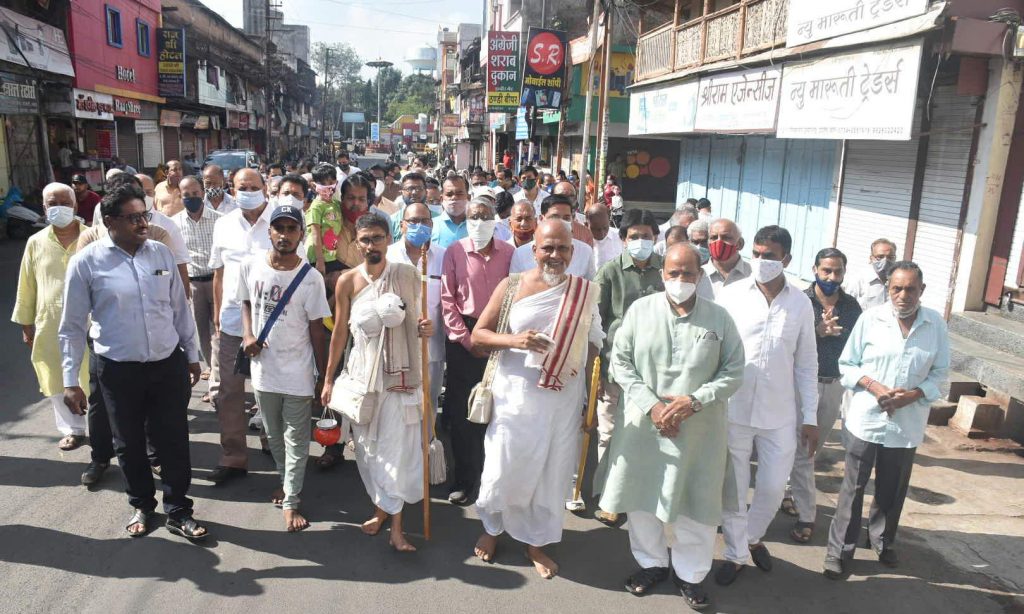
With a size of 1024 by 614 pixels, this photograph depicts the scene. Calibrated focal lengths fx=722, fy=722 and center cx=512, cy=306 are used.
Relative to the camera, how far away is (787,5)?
35.5ft

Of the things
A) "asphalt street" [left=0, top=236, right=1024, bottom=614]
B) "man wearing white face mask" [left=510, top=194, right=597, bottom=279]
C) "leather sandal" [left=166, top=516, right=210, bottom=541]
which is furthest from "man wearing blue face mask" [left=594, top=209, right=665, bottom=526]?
"leather sandal" [left=166, top=516, right=210, bottom=541]

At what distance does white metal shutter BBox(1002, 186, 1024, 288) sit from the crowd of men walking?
13.2ft

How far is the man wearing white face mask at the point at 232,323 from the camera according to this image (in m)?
5.05

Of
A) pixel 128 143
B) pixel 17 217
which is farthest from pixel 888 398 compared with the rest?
pixel 128 143

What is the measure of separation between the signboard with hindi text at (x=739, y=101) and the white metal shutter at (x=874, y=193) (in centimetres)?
138

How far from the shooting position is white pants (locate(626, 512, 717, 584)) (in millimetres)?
3750

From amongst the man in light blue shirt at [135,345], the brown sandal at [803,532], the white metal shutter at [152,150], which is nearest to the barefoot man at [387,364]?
the man in light blue shirt at [135,345]

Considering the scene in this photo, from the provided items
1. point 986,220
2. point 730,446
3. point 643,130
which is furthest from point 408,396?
point 643,130

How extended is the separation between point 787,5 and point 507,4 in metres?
27.8

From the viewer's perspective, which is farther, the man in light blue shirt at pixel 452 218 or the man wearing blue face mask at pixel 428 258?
the man in light blue shirt at pixel 452 218

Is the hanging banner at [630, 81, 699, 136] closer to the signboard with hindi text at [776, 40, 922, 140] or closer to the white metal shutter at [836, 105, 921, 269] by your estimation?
the signboard with hindi text at [776, 40, 922, 140]

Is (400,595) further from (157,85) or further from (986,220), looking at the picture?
(157,85)

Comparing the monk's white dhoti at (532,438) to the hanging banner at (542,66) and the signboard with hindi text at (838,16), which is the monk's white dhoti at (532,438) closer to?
the signboard with hindi text at (838,16)

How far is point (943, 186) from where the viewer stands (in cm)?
857
